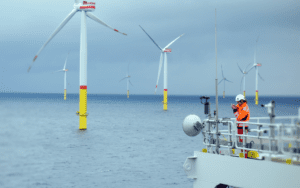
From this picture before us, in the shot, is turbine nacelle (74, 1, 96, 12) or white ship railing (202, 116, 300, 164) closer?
white ship railing (202, 116, 300, 164)

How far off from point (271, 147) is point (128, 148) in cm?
2525

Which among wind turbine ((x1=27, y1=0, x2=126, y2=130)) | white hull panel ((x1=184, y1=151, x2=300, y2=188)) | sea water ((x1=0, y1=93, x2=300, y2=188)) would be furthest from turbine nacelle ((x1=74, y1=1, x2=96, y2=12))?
white hull panel ((x1=184, y1=151, x2=300, y2=188))

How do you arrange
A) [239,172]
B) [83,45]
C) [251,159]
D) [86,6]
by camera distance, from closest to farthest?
[251,159] < [239,172] < [83,45] < [86,6]

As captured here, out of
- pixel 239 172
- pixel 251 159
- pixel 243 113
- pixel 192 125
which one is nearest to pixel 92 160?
pixel 192 125

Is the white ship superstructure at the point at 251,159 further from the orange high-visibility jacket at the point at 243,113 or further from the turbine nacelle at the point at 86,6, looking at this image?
the turbine nacelle at the point at 86,6

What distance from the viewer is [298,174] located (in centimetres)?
1027

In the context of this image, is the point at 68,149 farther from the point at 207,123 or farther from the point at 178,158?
the point at 207,123

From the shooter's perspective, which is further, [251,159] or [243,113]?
[243,113]

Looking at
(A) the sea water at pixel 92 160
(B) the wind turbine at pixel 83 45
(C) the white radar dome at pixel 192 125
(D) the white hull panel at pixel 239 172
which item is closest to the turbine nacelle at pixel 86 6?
(B) the wind turbine at pixel 83 45

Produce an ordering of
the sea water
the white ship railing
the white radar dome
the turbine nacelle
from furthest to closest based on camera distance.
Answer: the turbine nacelle, the sea water, the white radar dome, the white ship railing

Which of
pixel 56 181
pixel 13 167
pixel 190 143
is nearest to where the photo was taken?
pixel 56 181

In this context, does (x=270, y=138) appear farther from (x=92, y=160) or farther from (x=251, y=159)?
(x=92, y=160)

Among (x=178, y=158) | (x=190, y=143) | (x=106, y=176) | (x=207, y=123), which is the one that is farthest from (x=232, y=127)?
(x=190, y=143)

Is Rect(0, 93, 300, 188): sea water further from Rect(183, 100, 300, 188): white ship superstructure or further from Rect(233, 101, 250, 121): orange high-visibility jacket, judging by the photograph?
Rect(233, 101, 250, 121): orange high-visibility jacket
